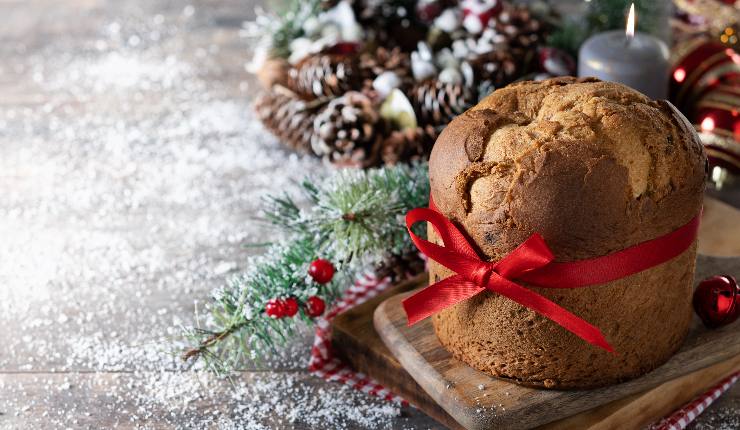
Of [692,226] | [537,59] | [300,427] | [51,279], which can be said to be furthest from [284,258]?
[537,59]

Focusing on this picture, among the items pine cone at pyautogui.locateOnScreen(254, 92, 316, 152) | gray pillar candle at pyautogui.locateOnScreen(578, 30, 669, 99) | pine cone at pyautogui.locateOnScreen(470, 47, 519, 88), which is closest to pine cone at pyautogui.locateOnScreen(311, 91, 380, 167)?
pine cone at pyautogui.locateOnScreen(254, 92, 316, 152)

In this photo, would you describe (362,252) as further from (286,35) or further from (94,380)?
(286,35)

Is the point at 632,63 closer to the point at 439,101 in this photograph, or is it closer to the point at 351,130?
the point at 439,101

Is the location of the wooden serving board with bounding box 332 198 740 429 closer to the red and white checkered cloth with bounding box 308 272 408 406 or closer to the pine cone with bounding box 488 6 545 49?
the red and white checkered cloth with bounding box 308 272 408 406

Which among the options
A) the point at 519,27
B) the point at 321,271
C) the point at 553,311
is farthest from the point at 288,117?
the point at 553,311

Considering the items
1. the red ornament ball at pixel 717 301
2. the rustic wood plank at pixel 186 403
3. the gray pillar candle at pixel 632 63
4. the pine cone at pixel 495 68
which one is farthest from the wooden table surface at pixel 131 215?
the gray pillar candle at pixel 632 63

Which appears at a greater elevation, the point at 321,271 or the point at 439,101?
the point at 439,101
